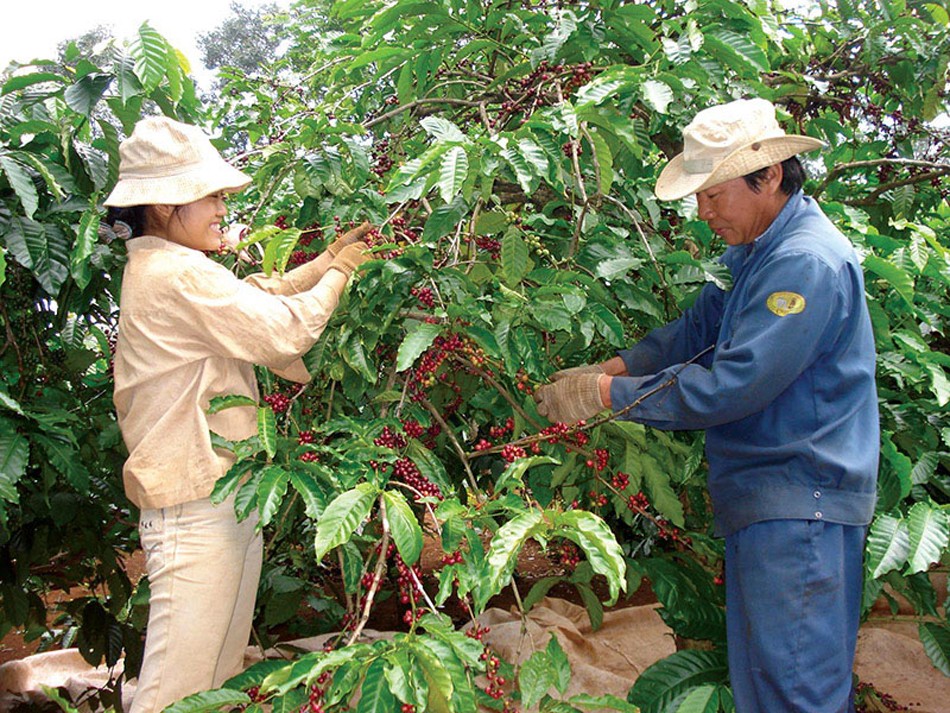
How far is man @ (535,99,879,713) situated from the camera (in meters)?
1.75

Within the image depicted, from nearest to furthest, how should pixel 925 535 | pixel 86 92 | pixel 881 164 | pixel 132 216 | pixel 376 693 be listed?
pixel 376 693 → pixel 925 535 → pixel 132 216 → pixel 86 92 → pixel 881 164

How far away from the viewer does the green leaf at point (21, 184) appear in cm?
203

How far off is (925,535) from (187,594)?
4.81ft

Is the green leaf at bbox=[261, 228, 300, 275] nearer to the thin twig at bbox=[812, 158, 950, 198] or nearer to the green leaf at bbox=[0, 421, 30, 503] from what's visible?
the green leaf at bbox=[0, 421, 30, 503]

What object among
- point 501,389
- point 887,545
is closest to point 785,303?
point 887,545

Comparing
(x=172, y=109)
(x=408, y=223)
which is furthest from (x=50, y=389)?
(x=408, y=223)

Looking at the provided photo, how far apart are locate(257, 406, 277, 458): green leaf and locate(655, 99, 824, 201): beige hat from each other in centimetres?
95

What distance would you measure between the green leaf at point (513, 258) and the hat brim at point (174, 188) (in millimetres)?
557

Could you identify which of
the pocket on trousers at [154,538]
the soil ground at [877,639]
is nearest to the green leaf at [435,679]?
the pocket on trousers at [154,538]

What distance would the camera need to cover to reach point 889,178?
2.76 metres

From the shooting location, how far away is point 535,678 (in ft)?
5.22

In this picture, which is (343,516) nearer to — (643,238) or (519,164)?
(519,164)

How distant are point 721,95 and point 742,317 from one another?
2.28 feet

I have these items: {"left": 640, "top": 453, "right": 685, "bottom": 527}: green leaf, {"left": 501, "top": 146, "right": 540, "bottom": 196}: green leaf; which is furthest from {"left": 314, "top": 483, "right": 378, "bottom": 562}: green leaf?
{"left": 640, "top": 453, "right": 685, "bottom": 527}: green leaf
